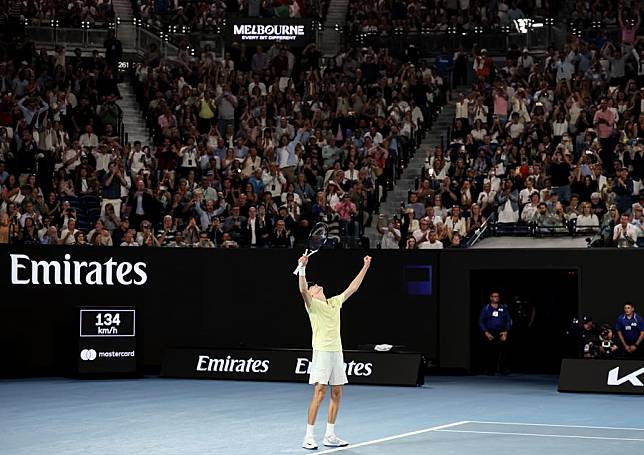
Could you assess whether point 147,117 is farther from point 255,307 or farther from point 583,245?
point 583,245

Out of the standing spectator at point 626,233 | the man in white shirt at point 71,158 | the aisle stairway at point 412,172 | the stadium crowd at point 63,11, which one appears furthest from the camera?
the stadium crowd at point 63,11

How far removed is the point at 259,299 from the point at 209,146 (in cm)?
479

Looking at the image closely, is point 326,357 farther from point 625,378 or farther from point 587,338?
point 587,338

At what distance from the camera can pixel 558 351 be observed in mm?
27938

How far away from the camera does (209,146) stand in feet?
97.8

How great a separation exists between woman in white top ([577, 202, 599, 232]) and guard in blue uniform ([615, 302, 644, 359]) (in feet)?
6.11

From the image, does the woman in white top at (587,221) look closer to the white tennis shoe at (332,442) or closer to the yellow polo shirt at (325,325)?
the yellow polo shirt at (325,325)

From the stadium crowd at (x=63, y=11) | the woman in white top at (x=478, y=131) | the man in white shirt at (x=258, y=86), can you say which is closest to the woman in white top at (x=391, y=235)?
the woman in white top at (x=478, y=131)

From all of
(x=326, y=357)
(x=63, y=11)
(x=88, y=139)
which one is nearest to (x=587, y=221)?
(x=326, y=357)

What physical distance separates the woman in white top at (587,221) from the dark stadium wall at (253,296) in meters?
3.24

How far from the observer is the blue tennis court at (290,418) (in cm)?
1516

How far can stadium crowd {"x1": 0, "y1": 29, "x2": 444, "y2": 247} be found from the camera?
→ 1057 inches

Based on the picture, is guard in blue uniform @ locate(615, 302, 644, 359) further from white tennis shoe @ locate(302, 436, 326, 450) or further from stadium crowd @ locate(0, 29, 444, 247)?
white tennis shoe @ locate(302, 436, 326, 450)

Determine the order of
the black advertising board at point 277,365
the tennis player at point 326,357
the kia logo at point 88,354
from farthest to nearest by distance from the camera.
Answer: the kia logo at point 88,354, the black advertising board at point 277,365, the tennis player at point 326,357
